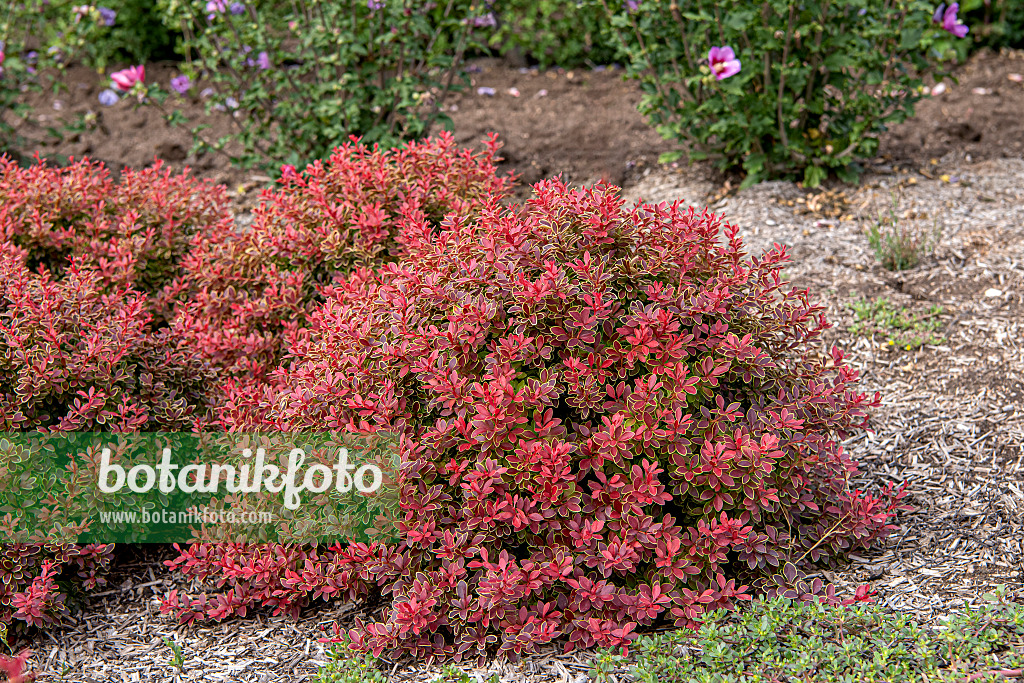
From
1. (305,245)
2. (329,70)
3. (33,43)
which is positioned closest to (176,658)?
(305,245)

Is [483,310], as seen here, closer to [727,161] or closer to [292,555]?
[292,555]

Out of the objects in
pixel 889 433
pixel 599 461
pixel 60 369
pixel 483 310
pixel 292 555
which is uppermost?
pixel 483 310

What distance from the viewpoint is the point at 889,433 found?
3.29m

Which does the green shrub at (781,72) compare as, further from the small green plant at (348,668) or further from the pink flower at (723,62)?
the small green plant at (348,668)

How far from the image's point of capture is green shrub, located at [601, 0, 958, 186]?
466 cm

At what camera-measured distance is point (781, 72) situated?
15.1 feet

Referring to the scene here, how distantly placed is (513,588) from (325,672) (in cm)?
59

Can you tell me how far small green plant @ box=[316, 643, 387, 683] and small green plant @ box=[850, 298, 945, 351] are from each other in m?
2.60

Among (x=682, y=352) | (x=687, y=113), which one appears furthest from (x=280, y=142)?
(x=682, y=352)

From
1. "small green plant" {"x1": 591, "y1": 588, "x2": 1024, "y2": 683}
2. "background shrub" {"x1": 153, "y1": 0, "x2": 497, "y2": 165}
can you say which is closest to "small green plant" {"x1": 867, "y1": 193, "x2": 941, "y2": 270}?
"small green plant" {"x1": 591, "y1": 588, "x2": 1024, "y2": 683}

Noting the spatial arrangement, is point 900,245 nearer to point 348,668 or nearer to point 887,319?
point 887,319

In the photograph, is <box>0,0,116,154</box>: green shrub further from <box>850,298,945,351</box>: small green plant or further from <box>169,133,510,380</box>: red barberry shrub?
<box>850,298,945,351</box>: small green plant

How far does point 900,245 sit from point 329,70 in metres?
3.30

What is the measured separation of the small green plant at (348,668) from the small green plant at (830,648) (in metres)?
0.63
